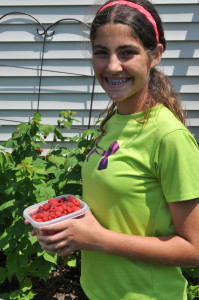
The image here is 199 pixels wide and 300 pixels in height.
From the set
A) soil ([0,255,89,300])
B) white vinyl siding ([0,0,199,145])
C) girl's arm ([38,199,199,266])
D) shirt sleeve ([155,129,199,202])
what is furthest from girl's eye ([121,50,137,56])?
white vinyl siding ([0,0,199,145])

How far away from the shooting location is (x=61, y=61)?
367cm

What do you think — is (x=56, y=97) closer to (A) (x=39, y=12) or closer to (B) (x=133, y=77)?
(A) (x=39, y=12)

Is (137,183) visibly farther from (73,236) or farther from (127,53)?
(127,53)

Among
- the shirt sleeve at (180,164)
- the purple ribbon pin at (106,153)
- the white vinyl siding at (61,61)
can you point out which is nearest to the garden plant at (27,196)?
the purple ribbon pin at (106,153)

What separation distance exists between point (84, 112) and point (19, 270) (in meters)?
1.80

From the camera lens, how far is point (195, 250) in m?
1.07

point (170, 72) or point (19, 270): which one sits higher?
point (170, 72)

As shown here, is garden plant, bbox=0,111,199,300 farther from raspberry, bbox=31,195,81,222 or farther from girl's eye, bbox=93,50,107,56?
girl's eye, bbox=93,50,107,56

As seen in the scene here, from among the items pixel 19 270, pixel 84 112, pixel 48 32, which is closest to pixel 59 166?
pixel 19 270

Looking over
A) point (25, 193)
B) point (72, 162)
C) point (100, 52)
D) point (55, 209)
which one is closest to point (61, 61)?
point (72, 162)

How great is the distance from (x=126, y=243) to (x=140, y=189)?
164 mm

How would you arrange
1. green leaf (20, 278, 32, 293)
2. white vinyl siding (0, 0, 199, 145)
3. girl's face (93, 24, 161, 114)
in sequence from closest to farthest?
girl's face (93, 24, 161, 114)
green leaf (20, 278, 32, 293)
white vinyl siding (0, 0, 199, 145)

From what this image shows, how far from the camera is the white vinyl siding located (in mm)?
3510

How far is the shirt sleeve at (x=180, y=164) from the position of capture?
1013mm
